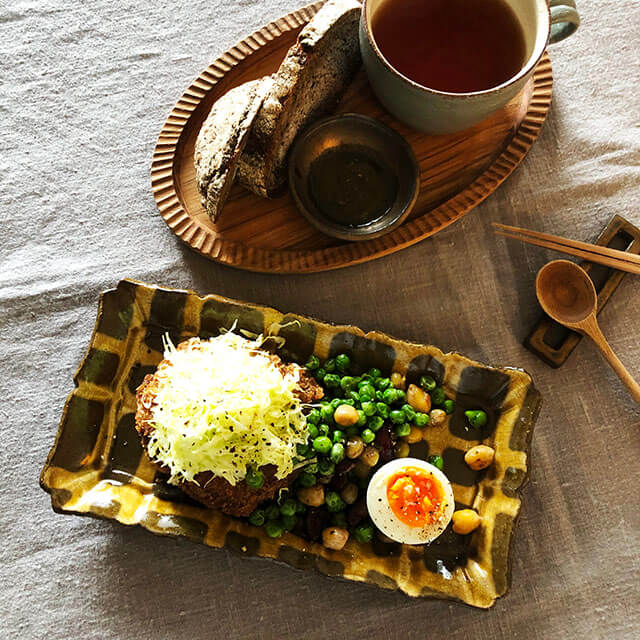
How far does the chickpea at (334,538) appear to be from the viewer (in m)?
2.37

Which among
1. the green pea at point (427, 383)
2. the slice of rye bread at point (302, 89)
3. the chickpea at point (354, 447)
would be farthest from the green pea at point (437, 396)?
the slice of rye bread at point (302, 89)

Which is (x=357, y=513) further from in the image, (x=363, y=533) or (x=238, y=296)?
(x=238, y=296)

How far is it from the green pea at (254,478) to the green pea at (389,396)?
547 millimetres

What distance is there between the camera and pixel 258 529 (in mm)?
2420

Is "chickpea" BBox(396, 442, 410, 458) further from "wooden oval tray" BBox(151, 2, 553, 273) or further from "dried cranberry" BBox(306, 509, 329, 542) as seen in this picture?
"wooden oval tray" BBox(151, 2, 553, 273)

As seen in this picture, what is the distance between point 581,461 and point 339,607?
3.79ft

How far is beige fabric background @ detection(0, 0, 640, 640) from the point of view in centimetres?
257

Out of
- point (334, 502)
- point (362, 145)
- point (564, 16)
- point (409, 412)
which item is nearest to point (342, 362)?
point (409, 412)

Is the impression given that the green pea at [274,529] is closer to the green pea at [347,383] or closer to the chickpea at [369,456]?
the chickpea at [369,456]

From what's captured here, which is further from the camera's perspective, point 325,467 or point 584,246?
point 584,246

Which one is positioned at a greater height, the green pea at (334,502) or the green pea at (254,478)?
the green pea at (254,478)

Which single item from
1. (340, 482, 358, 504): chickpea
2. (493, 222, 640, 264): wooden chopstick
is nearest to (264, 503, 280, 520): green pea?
(340, 482, 358, 504): chickpea

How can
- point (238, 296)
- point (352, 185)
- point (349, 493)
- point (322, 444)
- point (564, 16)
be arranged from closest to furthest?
point (564, 16) → point (322, 444) → point (349, 493) → point (352, 185) → point (238, 296)

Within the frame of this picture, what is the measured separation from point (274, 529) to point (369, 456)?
0.44 m
